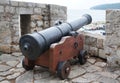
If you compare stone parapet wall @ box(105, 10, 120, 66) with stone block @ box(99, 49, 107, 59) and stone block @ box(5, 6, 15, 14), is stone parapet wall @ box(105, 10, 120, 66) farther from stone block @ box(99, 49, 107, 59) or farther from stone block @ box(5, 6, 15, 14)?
Result: stone block @ box(5, 6, 15, 14)

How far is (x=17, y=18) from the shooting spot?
5.74 metres

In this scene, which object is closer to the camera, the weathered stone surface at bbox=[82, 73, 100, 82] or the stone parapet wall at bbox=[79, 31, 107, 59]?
the weathered stone surface at bbox=[82, 73, 100, 82]

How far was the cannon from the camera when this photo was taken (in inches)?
147

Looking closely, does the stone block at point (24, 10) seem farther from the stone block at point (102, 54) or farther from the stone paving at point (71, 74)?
the stone block at point (102, 54)

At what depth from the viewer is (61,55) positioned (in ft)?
13.2

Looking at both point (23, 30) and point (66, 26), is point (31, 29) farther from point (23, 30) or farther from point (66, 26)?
point (66, 26)

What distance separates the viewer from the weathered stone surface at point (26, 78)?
3.98 metres

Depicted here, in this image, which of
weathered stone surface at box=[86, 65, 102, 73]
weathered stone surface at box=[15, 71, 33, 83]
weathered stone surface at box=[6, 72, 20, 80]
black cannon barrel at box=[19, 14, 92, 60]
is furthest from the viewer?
weathered stone surface at box=[86, 65, 102, 73]

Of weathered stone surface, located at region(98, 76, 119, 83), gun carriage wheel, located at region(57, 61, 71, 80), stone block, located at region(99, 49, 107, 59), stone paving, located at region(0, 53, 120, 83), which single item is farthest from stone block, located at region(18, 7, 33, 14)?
weathered stone surface, located at region(98, 76, 119, 83)

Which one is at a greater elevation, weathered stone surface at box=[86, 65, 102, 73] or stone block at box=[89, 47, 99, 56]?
stone block at box=[89, 47, 99, 56]

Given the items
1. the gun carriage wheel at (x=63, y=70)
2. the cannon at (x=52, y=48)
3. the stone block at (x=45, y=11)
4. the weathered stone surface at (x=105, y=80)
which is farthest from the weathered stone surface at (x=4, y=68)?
the stone block at (x=45, y=11)

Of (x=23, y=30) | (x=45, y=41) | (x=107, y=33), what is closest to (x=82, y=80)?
(x=45, y=41)

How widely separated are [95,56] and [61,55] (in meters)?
1.62

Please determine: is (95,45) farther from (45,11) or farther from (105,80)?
(45,11)
